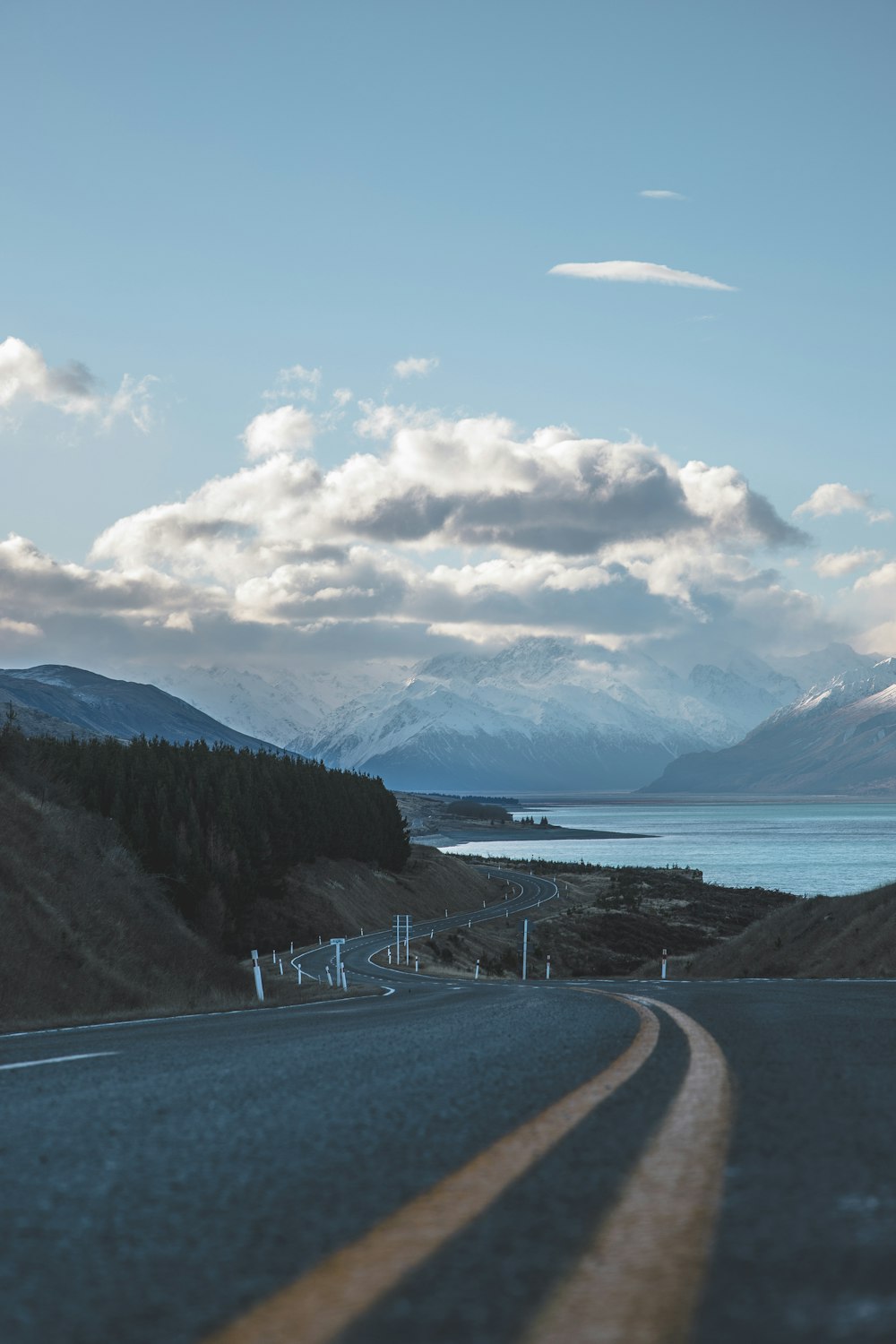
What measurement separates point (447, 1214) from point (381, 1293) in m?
0.59

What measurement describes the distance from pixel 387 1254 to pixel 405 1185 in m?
0.71

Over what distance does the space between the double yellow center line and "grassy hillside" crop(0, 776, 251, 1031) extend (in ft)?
42.6

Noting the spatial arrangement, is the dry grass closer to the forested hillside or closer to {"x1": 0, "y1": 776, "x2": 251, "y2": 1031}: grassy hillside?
the forested hillside

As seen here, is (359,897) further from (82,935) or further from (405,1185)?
(405,1185)

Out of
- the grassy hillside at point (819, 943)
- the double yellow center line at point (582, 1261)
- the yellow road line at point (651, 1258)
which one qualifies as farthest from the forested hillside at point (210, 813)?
the yellow road line at point (651, 1258)

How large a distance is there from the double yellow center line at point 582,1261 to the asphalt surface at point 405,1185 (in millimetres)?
36

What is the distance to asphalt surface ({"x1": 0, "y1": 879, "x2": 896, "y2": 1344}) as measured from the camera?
2.12 m

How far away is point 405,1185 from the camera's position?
3105mm

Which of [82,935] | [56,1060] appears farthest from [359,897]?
[56,1060]

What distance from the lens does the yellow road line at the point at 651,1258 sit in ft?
6.36

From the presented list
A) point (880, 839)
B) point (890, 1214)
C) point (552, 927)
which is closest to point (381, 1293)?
point (890, 1214)

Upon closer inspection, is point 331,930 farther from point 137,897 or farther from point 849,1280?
point 849,1280

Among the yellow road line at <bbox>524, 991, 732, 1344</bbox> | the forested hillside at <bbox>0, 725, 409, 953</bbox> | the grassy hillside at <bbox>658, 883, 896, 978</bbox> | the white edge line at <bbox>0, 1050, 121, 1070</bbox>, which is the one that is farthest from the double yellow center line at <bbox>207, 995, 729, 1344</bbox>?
the forested hillside at <bbox>0, 725, 409, 953</bbox>

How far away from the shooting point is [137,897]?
3438 cm
